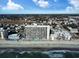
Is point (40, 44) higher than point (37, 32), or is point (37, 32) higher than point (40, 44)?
point (37, 32)

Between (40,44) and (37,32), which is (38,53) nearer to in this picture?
(40,44)

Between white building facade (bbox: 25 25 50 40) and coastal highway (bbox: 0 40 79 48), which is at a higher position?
white building facade (bbox: 25 25 50 40)

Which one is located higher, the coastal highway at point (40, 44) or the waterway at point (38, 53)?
the coastal highway at point (40, 44)

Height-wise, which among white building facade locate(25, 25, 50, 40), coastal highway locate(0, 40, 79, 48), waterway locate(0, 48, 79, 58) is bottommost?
waterway locate(0, 48, 79, 58)

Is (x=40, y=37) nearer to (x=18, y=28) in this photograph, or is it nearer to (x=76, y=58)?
(x=18, y=28)

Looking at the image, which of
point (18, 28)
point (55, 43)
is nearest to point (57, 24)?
point (55, 43)

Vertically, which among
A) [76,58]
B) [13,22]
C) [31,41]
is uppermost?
[13,22]

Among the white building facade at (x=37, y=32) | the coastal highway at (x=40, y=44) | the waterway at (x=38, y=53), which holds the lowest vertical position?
the waterway at (x=38, y=53)

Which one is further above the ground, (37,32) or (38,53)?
(37,32)

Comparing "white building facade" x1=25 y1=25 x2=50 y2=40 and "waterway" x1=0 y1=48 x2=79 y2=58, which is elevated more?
"white building facade" x1=25 y1=25 x2=50 y2=40

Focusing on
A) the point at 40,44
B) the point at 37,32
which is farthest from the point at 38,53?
the point at 37,32

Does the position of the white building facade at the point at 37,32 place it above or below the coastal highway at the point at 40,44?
above
